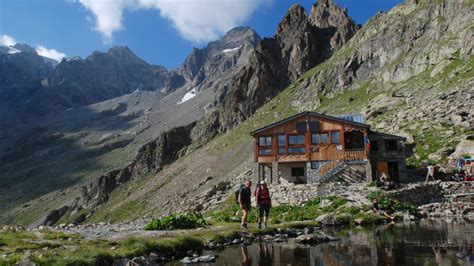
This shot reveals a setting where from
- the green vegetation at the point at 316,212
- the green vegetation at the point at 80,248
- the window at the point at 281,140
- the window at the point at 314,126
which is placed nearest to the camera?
the green vegetation at the point at 80,248

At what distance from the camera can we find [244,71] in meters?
151

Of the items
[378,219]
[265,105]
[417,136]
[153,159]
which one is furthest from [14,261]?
[153,159]

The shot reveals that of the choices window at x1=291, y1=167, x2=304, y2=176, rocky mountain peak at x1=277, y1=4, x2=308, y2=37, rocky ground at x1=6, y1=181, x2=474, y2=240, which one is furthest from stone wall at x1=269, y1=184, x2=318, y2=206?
rocky mountain peak at x1=277, y1=4, x2=308, y2=37

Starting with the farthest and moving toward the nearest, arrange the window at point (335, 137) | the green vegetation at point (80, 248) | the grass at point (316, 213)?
the window at point (335, 137), the grass at point (316, 213), the green vegetation at point (80, 248)

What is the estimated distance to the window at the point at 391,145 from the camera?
43250mm

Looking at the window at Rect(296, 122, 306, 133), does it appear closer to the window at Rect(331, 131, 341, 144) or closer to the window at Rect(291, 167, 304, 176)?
the window at Rect(331, 131, 341, 144)

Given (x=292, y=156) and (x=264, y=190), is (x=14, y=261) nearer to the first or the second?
(x=264, y=190)

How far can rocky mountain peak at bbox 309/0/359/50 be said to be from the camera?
146125 mm

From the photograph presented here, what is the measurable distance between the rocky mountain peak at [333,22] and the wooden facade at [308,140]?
343 feet

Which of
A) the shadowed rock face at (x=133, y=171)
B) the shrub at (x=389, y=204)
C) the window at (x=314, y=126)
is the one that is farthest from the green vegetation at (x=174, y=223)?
the shadowed rock face at (x=133, y=171)

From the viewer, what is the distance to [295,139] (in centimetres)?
4862

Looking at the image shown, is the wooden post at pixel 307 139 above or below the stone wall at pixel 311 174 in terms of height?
above

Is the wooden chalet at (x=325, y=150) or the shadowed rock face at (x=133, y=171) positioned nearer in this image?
the wooden chalet at (x=325, y=150)

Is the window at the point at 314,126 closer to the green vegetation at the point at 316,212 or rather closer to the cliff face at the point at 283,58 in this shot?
the green vegetation at the point at 316,212
